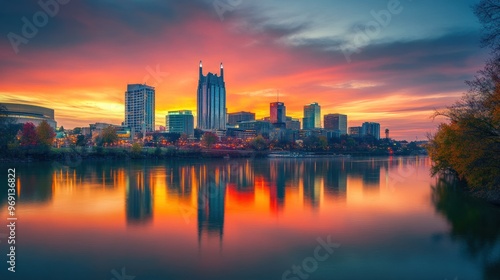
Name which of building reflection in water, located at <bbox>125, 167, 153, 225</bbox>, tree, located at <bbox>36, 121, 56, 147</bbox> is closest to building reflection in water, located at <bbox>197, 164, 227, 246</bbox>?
building reflection in water, located at <bbox>125, 167, 153, 225</bbox>

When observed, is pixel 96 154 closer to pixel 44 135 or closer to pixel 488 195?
pixel 44 135

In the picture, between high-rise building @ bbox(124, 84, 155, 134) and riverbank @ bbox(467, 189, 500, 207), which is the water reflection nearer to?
riverbank @ bbox(467, 189, 500, 207)

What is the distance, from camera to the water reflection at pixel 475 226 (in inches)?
447

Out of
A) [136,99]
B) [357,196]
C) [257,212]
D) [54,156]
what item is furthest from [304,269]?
[136,99]

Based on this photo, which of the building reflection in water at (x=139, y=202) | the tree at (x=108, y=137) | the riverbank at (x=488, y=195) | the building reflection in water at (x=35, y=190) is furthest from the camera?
the tree at (x=108, y=137)

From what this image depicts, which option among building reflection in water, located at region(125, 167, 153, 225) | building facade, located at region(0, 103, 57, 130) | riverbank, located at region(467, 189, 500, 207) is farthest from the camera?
building facade, located at region(0, 103, 57, 130)

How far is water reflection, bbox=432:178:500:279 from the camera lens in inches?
447

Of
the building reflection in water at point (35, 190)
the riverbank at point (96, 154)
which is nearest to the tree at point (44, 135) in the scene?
→ the riverbank at point (96, 154)

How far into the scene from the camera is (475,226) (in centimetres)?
1570

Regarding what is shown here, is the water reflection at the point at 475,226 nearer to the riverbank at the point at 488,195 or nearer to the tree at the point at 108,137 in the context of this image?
the riverbank at the point at 488,195

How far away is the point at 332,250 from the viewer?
12156 millimetres

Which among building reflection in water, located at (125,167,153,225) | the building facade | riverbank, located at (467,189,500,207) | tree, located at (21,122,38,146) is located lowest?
building reflection in water, located at (125,167,153,225)

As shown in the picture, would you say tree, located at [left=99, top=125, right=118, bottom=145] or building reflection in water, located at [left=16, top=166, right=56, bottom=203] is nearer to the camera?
building reflection in water, located at [left=16, top=166, right=56, bottom=203]

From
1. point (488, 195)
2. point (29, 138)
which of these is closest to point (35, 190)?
point (488, 195)
